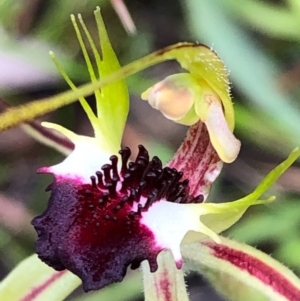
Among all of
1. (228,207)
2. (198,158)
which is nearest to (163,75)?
(198,158)

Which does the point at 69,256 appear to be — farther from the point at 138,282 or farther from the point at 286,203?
the point at 286,203

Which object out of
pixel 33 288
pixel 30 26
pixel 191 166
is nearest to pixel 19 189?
pixel 30 26

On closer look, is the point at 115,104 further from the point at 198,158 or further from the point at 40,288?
Result: the point at 40,288

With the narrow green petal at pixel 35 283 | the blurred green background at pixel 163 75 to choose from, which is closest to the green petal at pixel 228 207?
the narrow green petal at pixel 35 283

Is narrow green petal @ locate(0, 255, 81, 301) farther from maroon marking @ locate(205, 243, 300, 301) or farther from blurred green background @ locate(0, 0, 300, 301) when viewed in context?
blurred green background @ locate(0, 0, 300, 301)

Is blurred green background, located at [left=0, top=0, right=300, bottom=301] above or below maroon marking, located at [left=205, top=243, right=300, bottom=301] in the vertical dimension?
above

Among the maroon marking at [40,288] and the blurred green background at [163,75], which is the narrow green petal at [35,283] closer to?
the maroon marking at [40,288]

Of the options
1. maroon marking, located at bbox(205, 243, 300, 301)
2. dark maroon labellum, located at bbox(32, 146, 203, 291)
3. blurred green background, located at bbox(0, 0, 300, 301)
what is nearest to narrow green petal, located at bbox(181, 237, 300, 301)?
maroon marking, located at bbox(205, 243, 300, 301)
